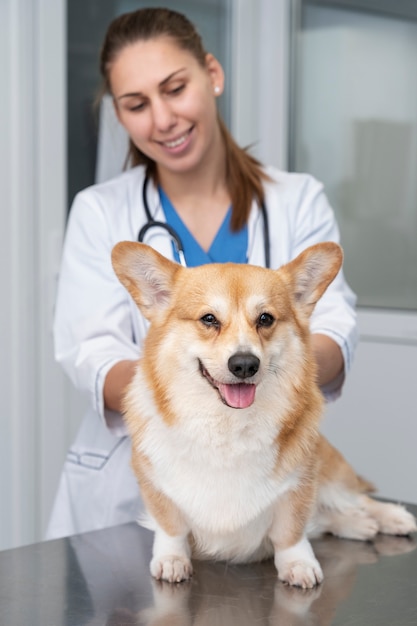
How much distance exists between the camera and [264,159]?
3.44 m

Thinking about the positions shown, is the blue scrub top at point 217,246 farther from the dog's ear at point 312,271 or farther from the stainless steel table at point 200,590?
the stainless steel table at point 200,590

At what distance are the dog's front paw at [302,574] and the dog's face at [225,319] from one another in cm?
26

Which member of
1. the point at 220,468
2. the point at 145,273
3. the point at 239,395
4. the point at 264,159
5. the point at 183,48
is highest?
the point at 183,48

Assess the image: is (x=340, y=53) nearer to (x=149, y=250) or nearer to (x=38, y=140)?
(x=38, y=140)

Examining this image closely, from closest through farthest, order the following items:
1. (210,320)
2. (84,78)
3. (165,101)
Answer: (210,320) < (165,101) < (84,78)

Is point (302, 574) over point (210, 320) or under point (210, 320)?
under

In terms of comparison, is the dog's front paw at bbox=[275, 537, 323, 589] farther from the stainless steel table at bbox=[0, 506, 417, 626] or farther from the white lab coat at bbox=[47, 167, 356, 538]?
the white lab coat at bbox=[47, 167, 356, 538]

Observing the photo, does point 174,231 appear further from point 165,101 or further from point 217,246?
point 165,101

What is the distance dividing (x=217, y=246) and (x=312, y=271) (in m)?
0.45

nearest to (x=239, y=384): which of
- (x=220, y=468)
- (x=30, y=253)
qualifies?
(x=220, y=468)

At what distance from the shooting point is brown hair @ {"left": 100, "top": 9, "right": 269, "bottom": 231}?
1793 millimetres

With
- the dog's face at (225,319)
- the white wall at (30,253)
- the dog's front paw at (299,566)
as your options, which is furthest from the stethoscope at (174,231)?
the white wall at (30,253)

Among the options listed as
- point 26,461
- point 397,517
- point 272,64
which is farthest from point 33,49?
point 397,517

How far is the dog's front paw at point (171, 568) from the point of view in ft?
4.35
